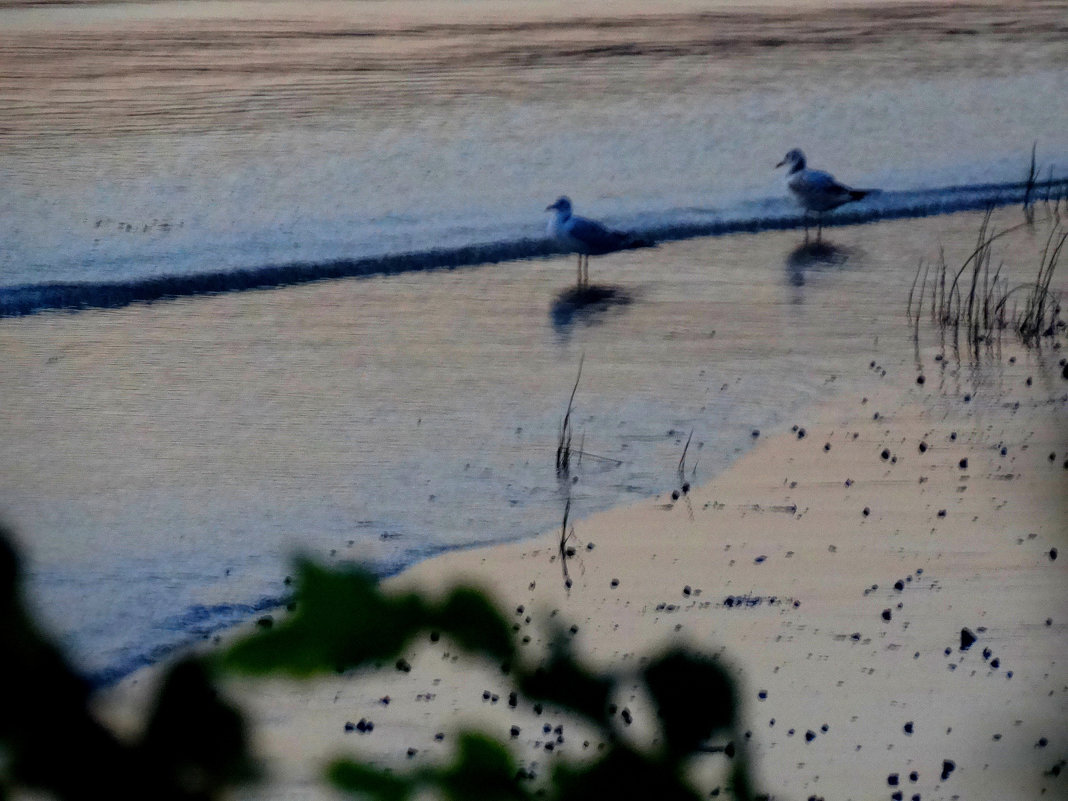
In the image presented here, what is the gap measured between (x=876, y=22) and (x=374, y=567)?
2.73m

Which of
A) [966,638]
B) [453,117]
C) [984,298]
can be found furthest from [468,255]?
[966,638]

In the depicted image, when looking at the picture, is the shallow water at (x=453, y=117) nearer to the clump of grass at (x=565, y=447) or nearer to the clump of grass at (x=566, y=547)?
the clump of grass at (x=565, y=447)

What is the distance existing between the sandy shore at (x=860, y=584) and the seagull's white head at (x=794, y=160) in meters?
0.68

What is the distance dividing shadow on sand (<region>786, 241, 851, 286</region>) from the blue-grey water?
1.1 inches

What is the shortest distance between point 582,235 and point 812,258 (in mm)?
534

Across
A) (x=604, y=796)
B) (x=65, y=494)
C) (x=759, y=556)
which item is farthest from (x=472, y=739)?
(x=65, y=494)

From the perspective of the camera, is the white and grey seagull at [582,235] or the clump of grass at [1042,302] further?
the white and grey seagull at [582,235]

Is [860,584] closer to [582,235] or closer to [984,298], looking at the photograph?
[984,298]

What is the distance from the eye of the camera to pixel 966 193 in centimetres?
295

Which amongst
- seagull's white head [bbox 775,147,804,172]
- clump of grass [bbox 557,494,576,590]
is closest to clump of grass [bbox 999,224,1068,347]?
seagull's white head [bbox 775,147,804,172]

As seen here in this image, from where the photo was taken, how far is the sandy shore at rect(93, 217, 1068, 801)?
1.59 m

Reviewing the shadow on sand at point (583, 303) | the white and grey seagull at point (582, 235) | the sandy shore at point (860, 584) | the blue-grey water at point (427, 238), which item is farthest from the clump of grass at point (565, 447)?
the white and grey seagull at point (582, 235)

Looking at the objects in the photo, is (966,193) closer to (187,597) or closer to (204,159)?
(204,159)

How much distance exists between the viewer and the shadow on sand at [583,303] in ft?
8.45
